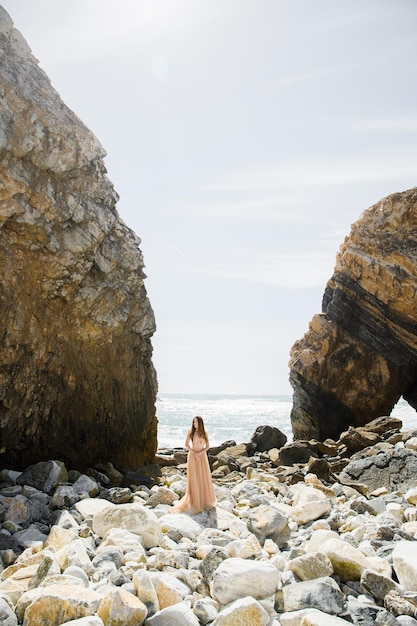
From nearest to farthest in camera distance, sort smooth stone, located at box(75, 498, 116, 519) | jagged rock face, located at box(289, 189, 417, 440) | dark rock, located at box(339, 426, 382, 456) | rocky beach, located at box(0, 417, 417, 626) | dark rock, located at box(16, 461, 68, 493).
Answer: rocky beach, located at box(0, 417, 417, 626), smooth stone, located at box(75, 498, 116, 519), dark rock, located at box(16, 461, 68, 493), dark rock, located at box(339, 426, 382, 456), jagged rock face, located at box(289, 189, 417, 440)

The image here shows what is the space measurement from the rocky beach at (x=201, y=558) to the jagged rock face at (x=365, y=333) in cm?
1448

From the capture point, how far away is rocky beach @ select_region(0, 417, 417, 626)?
12.5 feet

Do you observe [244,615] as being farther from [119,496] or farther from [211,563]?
[119,496]

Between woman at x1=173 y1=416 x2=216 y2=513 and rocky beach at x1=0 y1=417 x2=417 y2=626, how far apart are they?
260 millimetres

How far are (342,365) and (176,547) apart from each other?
2033 centimetres

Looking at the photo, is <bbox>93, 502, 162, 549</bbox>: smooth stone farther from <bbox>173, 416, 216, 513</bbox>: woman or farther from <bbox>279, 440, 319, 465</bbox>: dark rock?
<bbox>279, 440, 319, 465</bbox>: dark rock

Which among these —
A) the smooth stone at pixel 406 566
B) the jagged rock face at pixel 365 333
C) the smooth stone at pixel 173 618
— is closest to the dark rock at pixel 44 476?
the smooth stone at pixel 173 618

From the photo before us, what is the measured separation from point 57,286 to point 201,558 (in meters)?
6.92

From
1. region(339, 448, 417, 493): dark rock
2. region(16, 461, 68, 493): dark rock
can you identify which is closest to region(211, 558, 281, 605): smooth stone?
region(16, 461, 68, 493): dark rock

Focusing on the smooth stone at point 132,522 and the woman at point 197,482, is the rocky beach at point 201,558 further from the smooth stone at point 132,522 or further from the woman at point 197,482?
the woman at point 197,482

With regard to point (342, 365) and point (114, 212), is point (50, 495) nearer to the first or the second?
point (114, 212)

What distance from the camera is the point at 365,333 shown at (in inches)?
944

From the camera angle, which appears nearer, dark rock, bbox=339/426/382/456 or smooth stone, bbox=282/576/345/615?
smooth stone, bbox=282/576/345/615

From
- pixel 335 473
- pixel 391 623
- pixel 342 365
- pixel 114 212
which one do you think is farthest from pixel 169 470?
pixel 342 365
